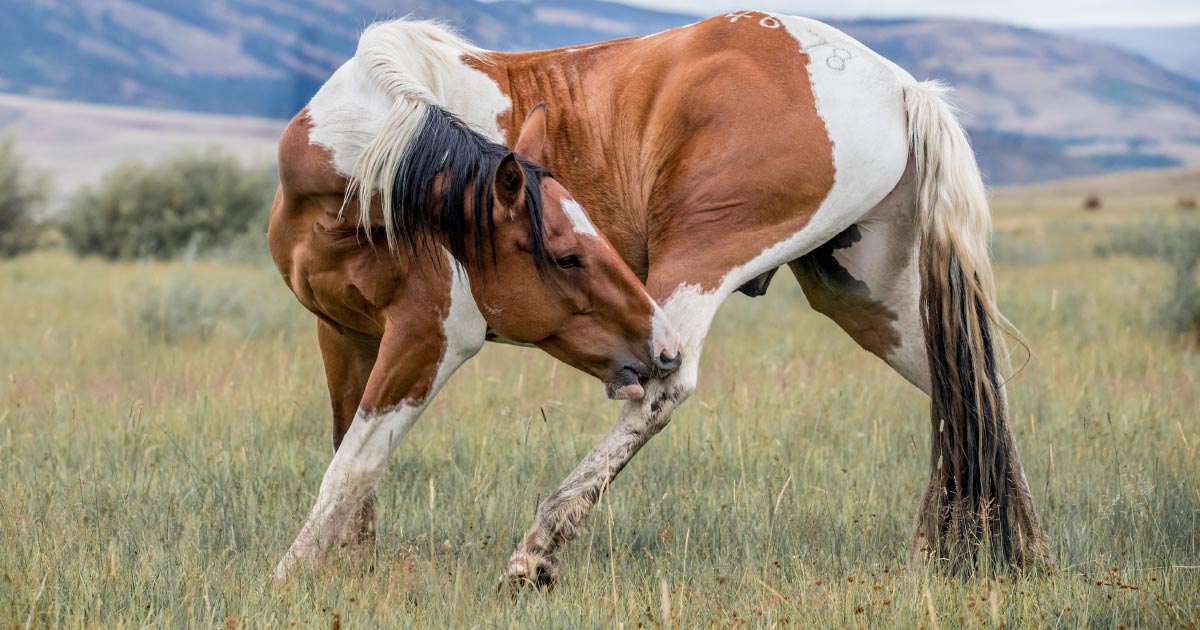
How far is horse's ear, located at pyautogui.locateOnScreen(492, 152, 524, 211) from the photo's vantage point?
3.03 metres

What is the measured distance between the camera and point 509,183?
309 cm

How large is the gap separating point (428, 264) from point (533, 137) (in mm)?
→ 539

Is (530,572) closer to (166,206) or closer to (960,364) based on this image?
(960,364)

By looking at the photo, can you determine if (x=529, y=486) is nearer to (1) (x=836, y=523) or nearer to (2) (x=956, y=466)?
(1) (x=836, y=523)

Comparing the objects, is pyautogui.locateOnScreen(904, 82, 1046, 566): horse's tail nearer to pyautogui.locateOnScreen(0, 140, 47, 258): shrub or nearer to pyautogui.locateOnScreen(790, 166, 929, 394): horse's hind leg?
pyautogui.locateOnScreen(790, 166, 929, 394): horse's hind leg

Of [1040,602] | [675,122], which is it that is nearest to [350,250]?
[675,122]

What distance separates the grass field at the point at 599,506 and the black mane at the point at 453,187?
1.02 m

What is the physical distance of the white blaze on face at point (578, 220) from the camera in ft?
10.3

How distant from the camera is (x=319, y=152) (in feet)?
11.3

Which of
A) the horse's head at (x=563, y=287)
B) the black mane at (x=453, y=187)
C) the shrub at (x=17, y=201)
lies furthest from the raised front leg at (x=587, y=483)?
the shrub at (x=17, y=201)

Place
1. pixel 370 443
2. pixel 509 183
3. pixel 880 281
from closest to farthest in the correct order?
pixel 509 183
pixel 370 443
pixel 880 281

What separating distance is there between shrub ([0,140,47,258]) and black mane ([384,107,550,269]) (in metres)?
17.9

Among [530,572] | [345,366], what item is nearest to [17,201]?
[345,366]

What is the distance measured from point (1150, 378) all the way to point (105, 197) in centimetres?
1756
